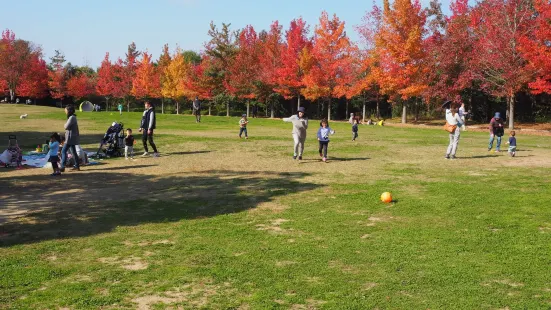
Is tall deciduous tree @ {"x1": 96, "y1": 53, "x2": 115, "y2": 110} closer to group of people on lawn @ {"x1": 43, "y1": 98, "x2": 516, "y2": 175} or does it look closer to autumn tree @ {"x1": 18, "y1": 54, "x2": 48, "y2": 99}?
autumn tree @ {"x1": 18, "y1": 54, "x2": 48, "y2": 99}

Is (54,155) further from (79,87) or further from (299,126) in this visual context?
(79,87)

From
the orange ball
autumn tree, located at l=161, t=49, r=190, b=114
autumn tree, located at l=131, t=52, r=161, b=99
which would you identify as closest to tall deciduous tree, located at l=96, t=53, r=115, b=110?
autumn tree, located at l=131, t=52, r=161, b=99

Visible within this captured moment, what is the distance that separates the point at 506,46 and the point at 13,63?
213 feet

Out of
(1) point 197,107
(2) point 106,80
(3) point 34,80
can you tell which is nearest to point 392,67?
(1) point 197,107

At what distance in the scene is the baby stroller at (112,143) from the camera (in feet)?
60.0

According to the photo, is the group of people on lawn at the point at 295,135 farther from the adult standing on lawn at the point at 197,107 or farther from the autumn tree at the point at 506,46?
the adult standing on lawn at the point at 197,107

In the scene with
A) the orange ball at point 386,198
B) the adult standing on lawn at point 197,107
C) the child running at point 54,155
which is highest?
the adult standing on lawn at point 197,107

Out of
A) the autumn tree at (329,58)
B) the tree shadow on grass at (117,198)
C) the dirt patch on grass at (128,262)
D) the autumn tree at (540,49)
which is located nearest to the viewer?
the dirt patch on grass at (128,262)

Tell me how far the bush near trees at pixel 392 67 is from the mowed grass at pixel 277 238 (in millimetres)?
21099

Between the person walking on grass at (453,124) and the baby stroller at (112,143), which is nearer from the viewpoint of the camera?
the person walking on grass at (453,124)

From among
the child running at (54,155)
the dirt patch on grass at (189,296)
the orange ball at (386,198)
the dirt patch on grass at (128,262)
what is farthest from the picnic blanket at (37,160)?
the dirt patch on grass at (189,296)

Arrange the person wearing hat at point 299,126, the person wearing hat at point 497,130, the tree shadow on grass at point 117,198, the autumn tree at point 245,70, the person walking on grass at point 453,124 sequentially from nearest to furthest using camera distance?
the tree shadow on grass at point 117,198
the person wearing hat at point 299,126
the person walking on grass at point 453,124
the person wearing hat at point 497,130
the autumn tree at point 245,70

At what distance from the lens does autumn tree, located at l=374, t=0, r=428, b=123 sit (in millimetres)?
37562

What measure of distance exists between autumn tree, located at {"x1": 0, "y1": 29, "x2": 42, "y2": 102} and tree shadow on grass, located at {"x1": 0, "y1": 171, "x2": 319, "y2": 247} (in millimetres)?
64724
